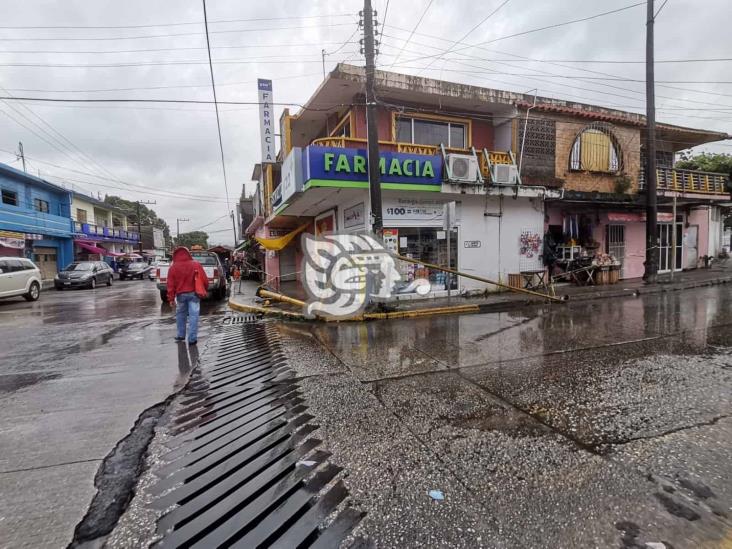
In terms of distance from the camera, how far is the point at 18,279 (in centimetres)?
1416

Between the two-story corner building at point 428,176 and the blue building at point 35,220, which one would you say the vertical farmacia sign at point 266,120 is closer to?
the two-story corner building at point 428,176

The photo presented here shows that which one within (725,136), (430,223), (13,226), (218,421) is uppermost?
(725,136)

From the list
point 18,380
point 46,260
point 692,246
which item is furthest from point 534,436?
point 46,260

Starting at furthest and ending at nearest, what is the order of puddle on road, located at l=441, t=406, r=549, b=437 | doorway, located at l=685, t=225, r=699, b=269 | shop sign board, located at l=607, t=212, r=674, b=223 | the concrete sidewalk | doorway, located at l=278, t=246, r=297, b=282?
doorway, located at l=278, t=246, r=297, b=282
doorway, located at l=685, t=225, r=699, b=269
shop sign board, located at l=607, t=212, r=674, b=223
the concrete sidewalk
puddle on road, located at l=441, t=406, r=549, b=437

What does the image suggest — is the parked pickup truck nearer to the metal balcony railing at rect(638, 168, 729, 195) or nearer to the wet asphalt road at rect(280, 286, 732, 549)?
the wet asphalt road at rect(280, 286, 732, 549)

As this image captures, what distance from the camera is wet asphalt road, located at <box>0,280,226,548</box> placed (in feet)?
8.05

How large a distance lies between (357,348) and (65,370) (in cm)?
450

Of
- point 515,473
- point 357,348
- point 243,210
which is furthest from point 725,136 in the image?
point 243,210

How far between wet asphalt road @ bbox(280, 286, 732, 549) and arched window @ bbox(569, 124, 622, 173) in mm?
8865

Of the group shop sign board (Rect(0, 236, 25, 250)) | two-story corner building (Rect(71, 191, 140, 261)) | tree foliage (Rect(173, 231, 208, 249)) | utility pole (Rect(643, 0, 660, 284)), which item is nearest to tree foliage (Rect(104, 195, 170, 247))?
tree foliage (Rect(173, 231, 208, 249))

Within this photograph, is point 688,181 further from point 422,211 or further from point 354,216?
point 354,216

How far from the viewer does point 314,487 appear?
258cm

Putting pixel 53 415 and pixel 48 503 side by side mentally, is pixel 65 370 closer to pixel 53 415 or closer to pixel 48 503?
pixel 53 415

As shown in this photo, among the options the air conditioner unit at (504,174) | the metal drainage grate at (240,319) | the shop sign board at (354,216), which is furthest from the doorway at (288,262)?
the air conditioner unit at (504,174)
